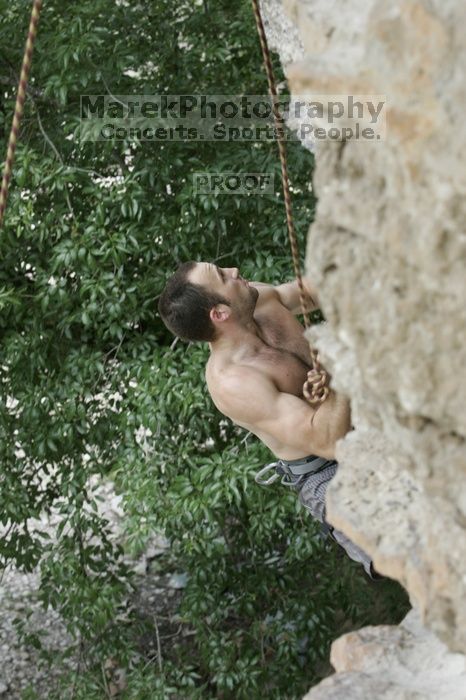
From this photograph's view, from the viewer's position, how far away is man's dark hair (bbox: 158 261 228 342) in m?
3.16

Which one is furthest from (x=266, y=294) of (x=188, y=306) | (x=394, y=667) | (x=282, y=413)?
(x=394, y=667)

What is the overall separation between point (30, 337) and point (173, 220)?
0.81m

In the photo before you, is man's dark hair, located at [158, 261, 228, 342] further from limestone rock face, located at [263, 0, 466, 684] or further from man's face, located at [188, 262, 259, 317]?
limestone rock face, located at [263, 0, 466, 684]

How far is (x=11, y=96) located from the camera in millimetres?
4391

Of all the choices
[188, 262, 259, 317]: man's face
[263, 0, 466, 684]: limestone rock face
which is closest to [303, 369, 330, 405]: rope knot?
[188, 262, 259, 317]: man's face

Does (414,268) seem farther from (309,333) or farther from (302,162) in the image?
(302,162)

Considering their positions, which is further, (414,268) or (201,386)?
(201,386)

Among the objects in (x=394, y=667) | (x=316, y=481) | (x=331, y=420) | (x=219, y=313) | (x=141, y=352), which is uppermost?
(x=219, y=313)

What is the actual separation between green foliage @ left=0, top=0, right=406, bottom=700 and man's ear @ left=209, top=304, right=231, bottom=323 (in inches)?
29.9

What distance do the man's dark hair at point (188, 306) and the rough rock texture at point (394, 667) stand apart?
107 cm

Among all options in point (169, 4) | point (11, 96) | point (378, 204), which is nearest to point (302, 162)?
point (169, 4)

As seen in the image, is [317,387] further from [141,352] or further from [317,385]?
[141,352]

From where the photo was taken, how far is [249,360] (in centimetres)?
→ 319

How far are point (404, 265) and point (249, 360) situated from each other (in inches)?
64.2
